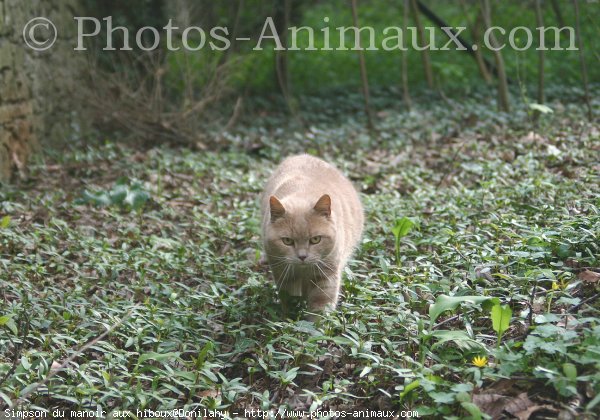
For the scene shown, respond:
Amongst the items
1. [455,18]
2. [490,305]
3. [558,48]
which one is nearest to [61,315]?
[490,305]

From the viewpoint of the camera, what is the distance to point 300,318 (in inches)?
168

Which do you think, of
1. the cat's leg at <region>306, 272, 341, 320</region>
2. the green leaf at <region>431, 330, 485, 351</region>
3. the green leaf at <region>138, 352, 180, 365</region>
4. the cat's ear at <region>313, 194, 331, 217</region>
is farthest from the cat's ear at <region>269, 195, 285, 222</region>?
the green leaf at <region>431, 330, 485, 351</region>

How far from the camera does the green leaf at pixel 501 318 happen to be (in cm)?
334

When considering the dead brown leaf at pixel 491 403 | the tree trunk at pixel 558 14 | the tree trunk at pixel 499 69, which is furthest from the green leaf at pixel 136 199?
the tree trunk at pixel 558 14

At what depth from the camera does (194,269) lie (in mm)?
5051

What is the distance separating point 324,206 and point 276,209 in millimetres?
298

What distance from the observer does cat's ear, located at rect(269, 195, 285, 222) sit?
4.09 meters

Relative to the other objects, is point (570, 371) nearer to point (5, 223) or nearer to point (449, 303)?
point (449, 303)

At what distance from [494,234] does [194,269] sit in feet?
7.19

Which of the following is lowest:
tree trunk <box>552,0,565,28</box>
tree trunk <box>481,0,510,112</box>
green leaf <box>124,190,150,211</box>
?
green leaf <box>124,190,150,211</box>

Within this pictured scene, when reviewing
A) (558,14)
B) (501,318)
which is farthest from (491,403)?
(558,14)

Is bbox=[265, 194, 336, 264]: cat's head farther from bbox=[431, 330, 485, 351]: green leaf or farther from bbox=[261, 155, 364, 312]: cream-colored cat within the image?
bbox=[431, 330, 485, 351]: green leaf

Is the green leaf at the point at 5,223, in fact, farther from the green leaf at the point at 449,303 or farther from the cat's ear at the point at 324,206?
the green leaf at the point at 449,303

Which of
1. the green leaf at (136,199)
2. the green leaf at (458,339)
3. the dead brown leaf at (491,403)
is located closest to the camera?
the dead brown leaf at (491,403)
